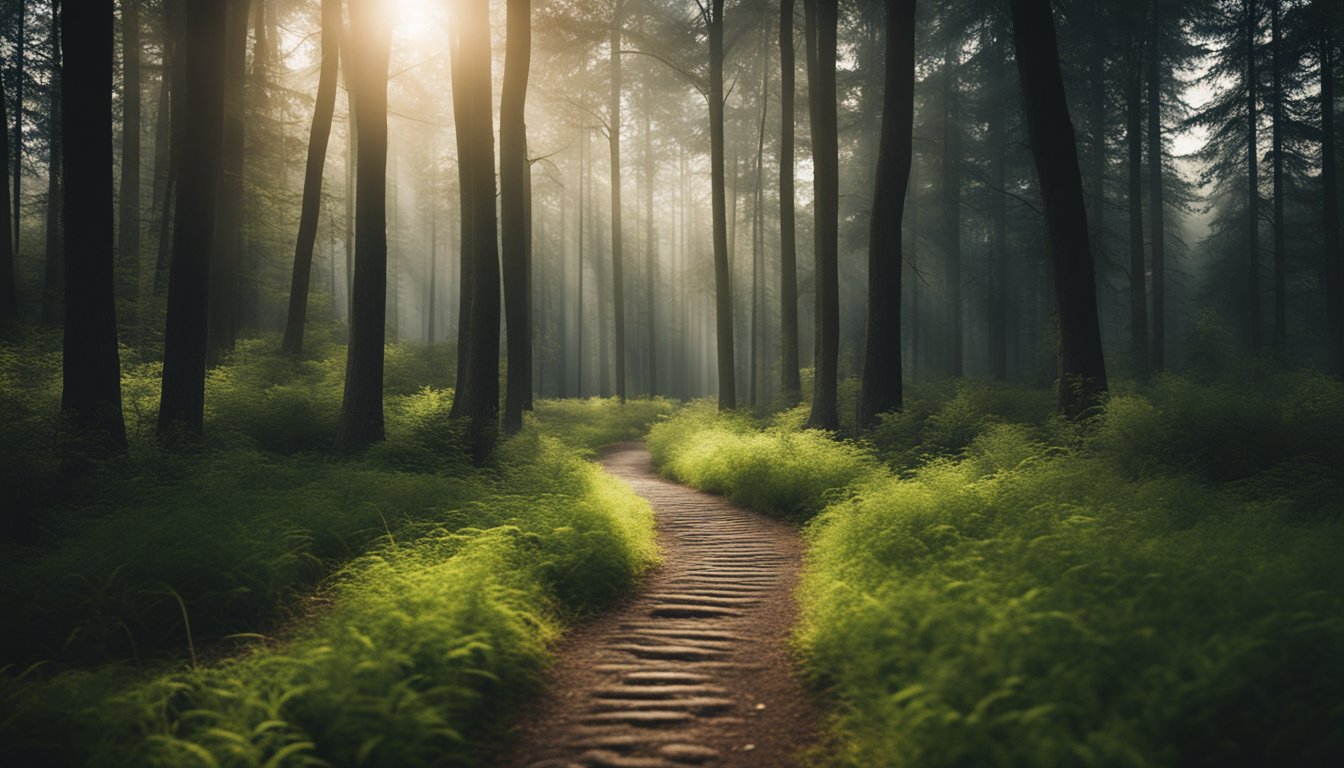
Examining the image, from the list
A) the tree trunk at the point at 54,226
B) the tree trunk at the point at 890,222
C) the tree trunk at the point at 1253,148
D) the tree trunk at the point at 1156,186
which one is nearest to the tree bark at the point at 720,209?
the tree trunk at the point at 890,222

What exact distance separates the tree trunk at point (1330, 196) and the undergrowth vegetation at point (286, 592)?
75.1 feet

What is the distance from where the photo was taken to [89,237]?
780cm

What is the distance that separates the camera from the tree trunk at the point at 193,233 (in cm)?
905

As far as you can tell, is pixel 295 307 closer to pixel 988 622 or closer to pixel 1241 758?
pixel 988 622

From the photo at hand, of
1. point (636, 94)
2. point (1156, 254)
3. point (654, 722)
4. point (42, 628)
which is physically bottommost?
point (654, 722)

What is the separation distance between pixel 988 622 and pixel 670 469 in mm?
11209

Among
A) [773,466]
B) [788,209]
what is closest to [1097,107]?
[788,209]

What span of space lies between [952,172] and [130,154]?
30081 millimetres

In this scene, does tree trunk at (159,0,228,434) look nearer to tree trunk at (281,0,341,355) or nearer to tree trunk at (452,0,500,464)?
tree trunk at (452,0,500,464)

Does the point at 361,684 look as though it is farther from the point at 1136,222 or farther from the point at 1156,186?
the point at 1156,186

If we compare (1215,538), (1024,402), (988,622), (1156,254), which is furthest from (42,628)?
(1156,254)

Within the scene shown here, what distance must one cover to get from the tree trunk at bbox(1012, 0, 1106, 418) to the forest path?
17.7 ft

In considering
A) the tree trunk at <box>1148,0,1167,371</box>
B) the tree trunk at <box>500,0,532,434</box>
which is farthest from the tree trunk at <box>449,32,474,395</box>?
the tree trunk at <box>1148,0,1167,371</box>

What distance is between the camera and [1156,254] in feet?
73.2
